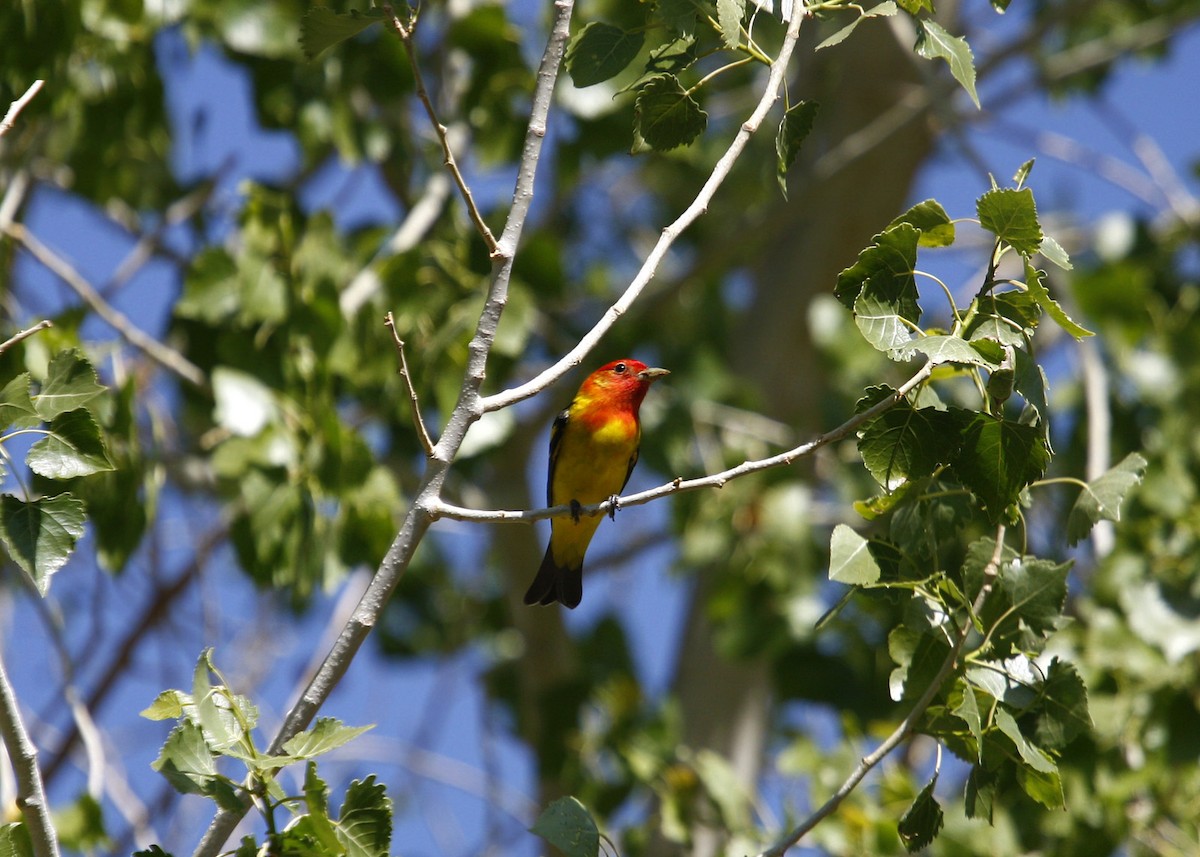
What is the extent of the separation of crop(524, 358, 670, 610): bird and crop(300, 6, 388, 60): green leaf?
2292 millimetres

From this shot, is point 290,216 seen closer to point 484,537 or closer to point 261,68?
point 261,68

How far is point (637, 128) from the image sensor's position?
9.14 ft

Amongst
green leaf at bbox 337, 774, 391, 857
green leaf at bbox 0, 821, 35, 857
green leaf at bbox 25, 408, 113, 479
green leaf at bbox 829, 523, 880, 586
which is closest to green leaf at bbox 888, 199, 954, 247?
green leaf at bbox 829, 523, 880, 586

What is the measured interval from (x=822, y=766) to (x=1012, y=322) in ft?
9.60

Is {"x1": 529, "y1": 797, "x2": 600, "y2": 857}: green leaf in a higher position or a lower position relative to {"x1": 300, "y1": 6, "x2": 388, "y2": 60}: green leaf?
lower

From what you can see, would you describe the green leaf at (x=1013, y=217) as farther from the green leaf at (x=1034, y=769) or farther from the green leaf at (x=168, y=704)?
the green leaf at (x=168, y=704)

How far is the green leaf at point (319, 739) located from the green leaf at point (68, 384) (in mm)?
797

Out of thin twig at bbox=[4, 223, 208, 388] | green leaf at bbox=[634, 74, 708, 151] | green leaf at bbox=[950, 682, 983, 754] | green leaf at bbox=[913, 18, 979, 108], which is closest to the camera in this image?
green leaf at bbox=[950, 682, 983, 754]

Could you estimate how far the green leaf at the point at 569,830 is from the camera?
2436 millimetres

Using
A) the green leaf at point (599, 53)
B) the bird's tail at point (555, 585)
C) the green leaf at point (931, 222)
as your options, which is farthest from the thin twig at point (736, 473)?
the bird's tail at point (555, 585)

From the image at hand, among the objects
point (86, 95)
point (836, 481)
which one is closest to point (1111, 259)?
point (836, 481)

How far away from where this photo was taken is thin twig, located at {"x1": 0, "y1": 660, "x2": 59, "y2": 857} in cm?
221

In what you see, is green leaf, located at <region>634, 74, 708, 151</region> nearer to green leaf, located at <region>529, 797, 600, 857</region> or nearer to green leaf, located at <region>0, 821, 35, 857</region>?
green leaf, located at <region>529, 797, 600, 857</region>

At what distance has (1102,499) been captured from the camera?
8.59 feet
